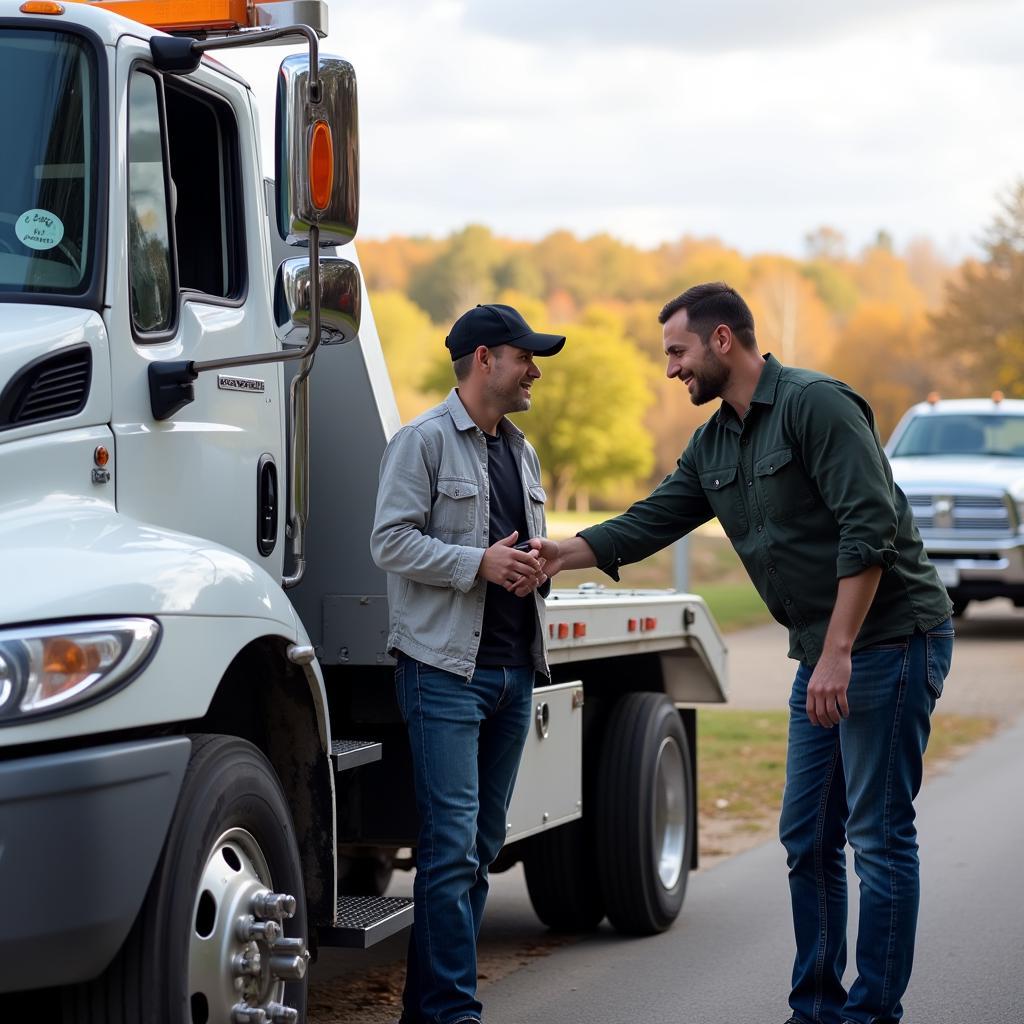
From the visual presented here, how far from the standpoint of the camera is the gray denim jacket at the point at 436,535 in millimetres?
4758

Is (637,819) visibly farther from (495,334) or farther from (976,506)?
(976,506)

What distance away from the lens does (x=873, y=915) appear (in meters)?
4.82

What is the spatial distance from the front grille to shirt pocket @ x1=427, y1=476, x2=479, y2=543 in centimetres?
118

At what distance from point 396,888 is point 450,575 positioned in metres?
3.63

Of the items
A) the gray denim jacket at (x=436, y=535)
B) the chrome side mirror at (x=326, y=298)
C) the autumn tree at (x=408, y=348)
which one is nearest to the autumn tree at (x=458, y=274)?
the autumn tree at (x=408, y=348)

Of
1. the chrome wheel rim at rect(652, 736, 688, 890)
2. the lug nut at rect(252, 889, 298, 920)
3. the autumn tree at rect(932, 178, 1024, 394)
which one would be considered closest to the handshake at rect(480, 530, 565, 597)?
the lug nut at rect(252, 889, 298, 920)

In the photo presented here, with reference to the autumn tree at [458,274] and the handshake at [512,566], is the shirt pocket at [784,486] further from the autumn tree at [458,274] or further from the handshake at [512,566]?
the autumn tree at [458,274]

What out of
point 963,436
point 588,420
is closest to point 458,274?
point 588,420

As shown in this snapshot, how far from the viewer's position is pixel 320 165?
416cm

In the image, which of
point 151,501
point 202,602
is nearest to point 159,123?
point 151,501

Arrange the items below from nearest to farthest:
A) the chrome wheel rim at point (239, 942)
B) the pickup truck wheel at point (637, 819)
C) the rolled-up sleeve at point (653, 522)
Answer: the chrome wheel rim at point (239, 942) → the rolled-up sleeve at point (653, 522) → the pickup truck wheel at point (637, 819)

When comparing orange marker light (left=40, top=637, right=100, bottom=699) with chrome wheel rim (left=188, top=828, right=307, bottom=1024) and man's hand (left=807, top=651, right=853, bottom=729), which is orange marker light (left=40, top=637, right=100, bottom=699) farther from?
man's hand (left=807, top=651, right=853, bottom=729)

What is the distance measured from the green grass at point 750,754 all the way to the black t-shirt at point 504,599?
4821 millimetres

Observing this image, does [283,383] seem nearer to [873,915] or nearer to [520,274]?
[873,915]
